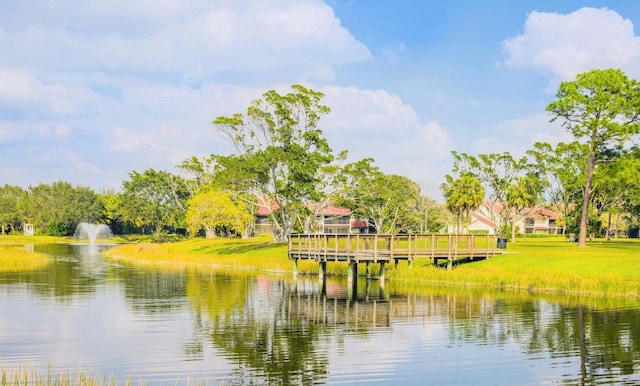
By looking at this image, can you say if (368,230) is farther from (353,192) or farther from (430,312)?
(430,312)

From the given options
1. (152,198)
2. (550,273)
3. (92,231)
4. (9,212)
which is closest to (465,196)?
(550,273)

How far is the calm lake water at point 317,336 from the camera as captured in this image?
19547 mm

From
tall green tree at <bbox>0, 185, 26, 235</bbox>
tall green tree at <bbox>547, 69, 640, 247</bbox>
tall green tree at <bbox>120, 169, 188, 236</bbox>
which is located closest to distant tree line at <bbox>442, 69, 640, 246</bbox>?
tall green tree at <bbox>547, 69, 640, 247</bbox>

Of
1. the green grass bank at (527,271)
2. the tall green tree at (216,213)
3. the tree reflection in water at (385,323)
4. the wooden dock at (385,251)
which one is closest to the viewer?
the tree reflection in water at (385,323)

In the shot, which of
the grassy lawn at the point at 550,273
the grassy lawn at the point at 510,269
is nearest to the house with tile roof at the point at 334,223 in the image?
the grassy lawn at the point at 510,269

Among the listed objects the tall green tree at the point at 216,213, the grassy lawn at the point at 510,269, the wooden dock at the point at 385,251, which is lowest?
the grassy lawn at the point at 510,269

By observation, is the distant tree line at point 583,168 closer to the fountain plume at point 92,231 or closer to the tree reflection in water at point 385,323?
the tree reflection in water at point 385,323

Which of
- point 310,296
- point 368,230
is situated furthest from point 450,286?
point 368,230

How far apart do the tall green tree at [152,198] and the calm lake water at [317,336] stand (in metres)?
90.3

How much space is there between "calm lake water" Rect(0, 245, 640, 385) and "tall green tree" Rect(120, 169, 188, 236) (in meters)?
90.3

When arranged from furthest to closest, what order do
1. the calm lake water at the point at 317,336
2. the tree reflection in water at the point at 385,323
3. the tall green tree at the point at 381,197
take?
the tall green tree at the point at 381,197
the tree reflection in water at the point at 385,323
the calm lake water at the point at 317,336

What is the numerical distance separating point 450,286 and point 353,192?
132 ft

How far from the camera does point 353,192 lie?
8319cm

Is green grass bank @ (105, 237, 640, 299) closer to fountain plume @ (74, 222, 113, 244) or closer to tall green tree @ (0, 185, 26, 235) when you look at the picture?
fountain plume @ (74, 222, 113, 244)
